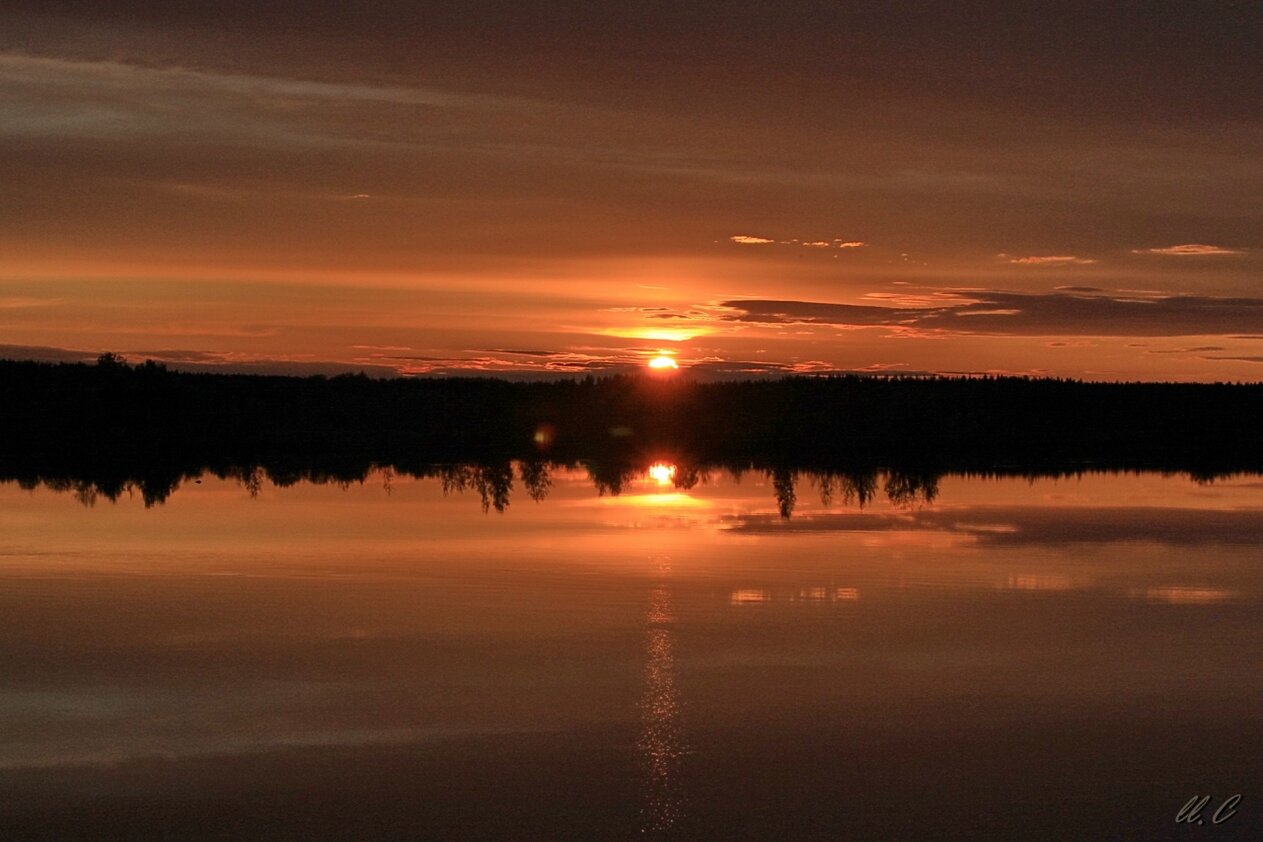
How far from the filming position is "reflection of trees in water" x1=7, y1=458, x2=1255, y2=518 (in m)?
26.8

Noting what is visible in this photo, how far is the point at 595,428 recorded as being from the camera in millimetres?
54406

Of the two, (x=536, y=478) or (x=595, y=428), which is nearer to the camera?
(x=536, y=478)

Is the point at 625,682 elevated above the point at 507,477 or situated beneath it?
situated beneath

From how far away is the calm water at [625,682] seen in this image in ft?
27.9

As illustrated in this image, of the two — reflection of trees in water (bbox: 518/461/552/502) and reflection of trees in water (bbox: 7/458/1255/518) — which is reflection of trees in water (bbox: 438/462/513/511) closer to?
reflection of trees in water (bbox: 7/458/1255/518)

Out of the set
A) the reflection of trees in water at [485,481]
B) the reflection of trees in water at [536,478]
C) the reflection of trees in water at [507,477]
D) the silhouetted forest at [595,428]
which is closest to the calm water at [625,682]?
the reflection of trees in water at [485,481]

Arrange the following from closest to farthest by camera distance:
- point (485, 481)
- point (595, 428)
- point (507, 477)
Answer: point (485, 481) → point (507, 477) → point (595, 428)

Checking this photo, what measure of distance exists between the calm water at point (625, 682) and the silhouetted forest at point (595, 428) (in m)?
7.18

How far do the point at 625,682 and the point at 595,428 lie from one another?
4310cm

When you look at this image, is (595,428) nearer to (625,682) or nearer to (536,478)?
(536,478)

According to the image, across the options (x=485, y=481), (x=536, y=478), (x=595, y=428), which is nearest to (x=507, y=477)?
(x=536, y=478)

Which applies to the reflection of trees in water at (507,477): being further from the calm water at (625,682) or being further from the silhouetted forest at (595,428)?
the calm water at (625,682)

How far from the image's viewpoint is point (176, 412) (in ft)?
171

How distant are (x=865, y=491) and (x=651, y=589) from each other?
12.6 m
